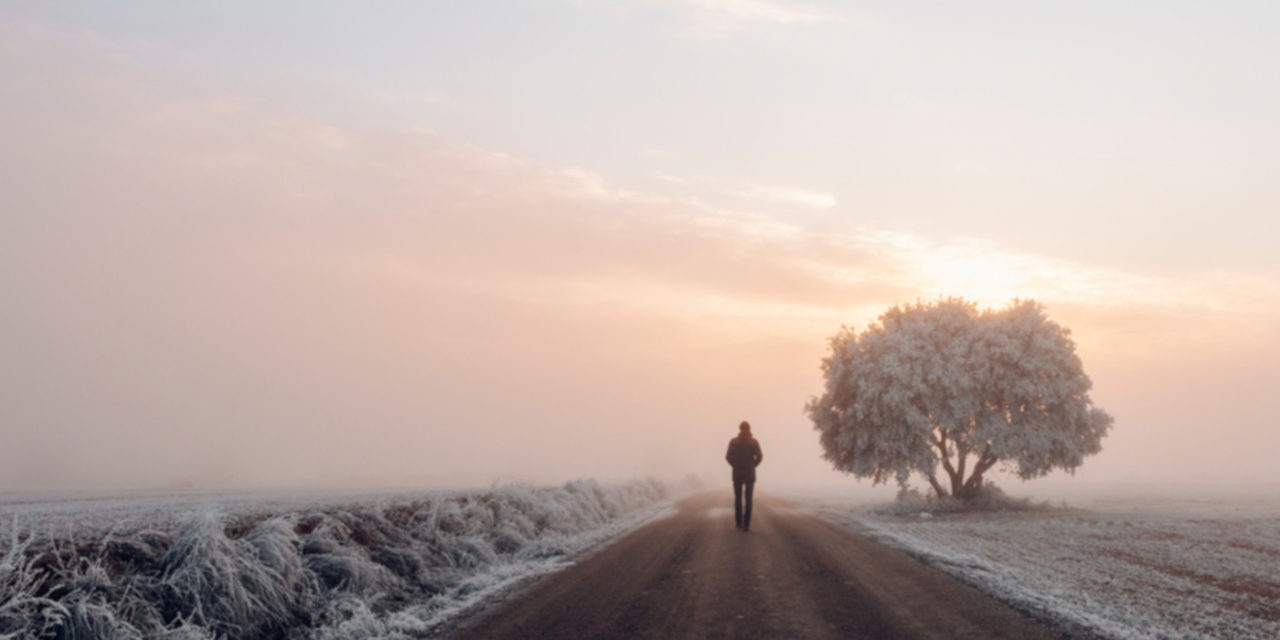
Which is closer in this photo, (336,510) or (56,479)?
(336,510)

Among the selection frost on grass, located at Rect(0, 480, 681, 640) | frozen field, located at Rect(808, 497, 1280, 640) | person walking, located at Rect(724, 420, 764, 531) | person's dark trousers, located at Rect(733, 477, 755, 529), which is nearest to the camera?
frost on grass, located at Rect(0, 480, 681, 640)

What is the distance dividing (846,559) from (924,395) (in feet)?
65.8

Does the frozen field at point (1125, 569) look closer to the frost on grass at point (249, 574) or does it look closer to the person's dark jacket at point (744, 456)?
the person's dark jacket at point (744, 456)

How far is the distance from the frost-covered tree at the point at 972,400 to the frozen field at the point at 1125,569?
7.62 meters

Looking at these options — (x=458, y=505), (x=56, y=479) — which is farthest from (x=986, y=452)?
(x=56, y=479)

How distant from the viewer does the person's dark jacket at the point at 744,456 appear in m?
21.0

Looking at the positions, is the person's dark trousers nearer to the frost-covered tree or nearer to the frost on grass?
the frost on grass

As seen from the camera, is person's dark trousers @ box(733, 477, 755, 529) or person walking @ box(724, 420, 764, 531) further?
person walking @ box(724, 420, 764, 531)

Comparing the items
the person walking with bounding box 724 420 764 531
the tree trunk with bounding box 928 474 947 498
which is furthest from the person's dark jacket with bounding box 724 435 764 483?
the tree trunk with bounding box 928 474 947 498

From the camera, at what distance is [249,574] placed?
885 centimetres

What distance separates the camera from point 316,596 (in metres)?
9.87

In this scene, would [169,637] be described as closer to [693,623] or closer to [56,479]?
[693,623]

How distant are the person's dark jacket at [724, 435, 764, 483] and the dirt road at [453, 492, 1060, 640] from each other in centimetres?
542

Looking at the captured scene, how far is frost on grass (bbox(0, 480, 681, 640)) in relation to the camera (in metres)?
7.01
